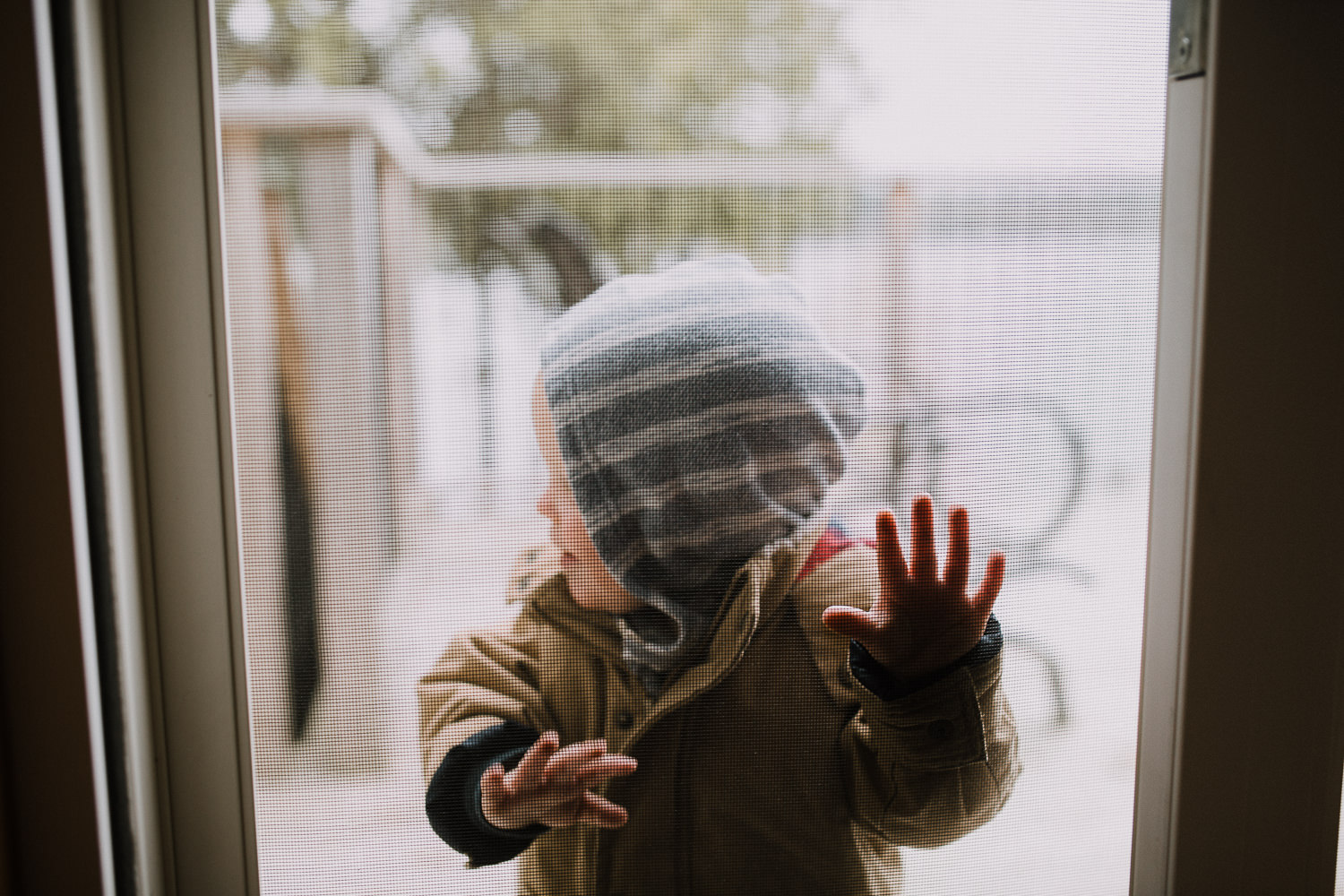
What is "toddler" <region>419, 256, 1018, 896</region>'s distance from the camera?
661mm

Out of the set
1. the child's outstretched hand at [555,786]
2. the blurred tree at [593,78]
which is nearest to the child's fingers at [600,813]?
the child's outstretched hand at [555,786]

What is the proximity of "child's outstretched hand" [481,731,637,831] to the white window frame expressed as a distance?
0.71 ft

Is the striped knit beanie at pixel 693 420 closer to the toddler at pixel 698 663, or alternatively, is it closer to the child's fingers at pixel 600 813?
A: the toddler at pixel 698 663

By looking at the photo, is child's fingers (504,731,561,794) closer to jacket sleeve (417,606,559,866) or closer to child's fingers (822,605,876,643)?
jacket sleeve (417,606,559,866)

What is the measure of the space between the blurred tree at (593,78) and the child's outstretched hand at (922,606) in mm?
269

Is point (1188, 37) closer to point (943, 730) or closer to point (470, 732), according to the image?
point (943, 730)

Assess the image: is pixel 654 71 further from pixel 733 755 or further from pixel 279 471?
pixel 733 755

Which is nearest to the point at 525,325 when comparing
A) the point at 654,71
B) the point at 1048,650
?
the point at 654,71

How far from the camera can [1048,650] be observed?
2.32 ft

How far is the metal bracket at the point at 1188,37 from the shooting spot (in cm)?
64

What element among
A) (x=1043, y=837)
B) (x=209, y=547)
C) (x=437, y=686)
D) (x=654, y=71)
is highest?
(x=654, y=71)

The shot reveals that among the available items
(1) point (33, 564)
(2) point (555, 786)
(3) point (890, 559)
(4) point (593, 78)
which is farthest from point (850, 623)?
(1) point (33, 564)

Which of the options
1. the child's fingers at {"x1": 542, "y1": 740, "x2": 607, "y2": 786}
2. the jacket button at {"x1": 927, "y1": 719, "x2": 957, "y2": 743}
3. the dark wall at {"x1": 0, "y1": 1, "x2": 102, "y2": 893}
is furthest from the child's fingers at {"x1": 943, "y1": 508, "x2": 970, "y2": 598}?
the dark wall at {"x1": 0, "y1": 1, "x2": 102, "y2": 893}

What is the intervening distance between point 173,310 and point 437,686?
0.38 m
